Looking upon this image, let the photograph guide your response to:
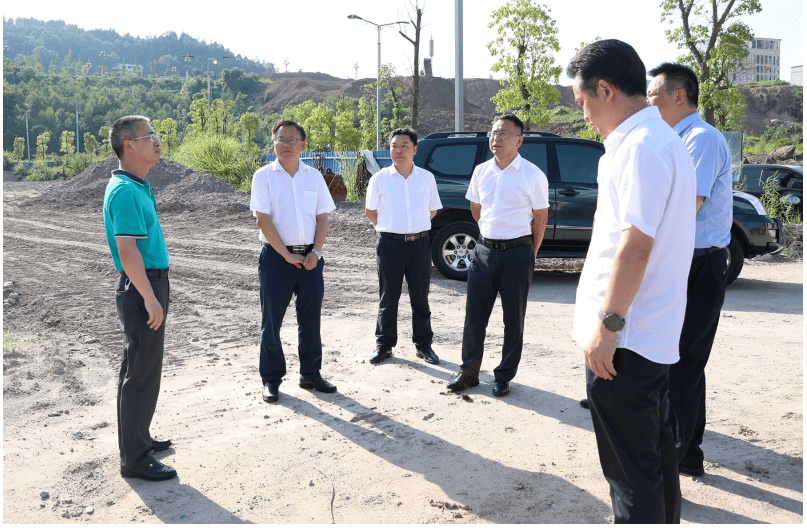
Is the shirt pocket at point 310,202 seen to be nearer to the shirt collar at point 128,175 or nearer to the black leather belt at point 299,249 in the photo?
the black leather belt at point 299,249

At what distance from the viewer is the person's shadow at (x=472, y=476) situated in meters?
3.50

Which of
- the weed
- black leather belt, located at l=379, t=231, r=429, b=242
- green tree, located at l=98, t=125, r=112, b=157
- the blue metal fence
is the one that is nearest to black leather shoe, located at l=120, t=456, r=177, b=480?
black leather belt, located at l=379, t=231, r=429, b=242

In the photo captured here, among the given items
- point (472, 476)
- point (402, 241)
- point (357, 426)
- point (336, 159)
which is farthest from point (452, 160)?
point (336, 159)

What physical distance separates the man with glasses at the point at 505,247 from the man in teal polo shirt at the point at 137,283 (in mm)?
2345

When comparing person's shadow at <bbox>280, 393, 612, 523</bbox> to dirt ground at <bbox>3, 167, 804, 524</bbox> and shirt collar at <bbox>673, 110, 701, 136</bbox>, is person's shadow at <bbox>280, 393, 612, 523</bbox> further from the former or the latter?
shirt collar at <bbox>673, 110, 701, 136</bbox>

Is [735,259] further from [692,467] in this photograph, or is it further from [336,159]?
[336,159]

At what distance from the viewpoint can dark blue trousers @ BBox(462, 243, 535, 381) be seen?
5.27m

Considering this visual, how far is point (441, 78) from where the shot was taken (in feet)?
302

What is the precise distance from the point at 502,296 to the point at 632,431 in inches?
114

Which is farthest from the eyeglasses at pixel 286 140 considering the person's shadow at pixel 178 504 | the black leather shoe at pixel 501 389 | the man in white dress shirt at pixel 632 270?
the man in white dress shirt at pixel 632 270

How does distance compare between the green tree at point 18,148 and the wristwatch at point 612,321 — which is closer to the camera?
the wristwatch at point 612,321

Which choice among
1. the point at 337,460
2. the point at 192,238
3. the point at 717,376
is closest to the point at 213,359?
the point at 337,460

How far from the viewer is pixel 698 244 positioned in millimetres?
3680

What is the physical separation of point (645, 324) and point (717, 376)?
3.80 metres
